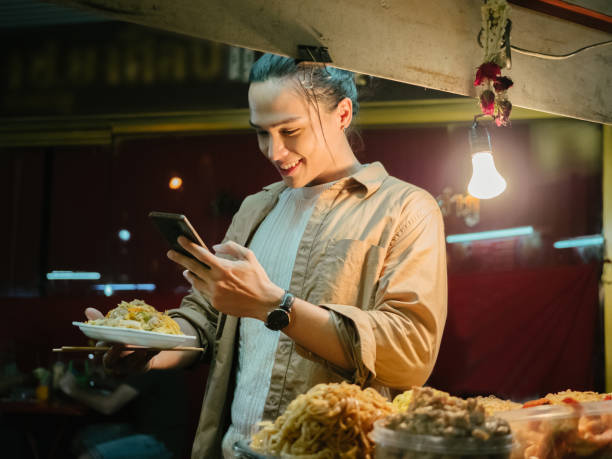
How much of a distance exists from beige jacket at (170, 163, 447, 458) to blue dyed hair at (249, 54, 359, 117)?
284mm

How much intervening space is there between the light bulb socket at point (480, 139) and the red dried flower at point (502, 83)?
0.17 meters

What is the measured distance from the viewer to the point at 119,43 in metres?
5.09

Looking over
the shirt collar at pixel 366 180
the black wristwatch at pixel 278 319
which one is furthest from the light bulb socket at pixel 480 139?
the black wristwatch at pixel 278 319

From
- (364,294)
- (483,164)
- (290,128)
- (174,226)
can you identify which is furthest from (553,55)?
(174,226)

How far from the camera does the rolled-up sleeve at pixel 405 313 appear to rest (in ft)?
6.06

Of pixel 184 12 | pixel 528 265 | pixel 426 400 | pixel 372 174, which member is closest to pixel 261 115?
pixel 372 174

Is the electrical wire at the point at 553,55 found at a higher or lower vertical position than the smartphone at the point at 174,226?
higher

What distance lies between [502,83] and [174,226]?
1.10 m

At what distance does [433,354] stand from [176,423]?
260 cm

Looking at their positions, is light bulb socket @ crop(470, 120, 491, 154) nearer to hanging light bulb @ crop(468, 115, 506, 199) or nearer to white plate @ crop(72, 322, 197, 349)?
hanging light bulb @ crop(468, 115, 506, 199)

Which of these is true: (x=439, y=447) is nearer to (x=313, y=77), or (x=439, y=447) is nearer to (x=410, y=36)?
(x=410, y=36)

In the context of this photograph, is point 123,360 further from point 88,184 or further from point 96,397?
point 88,184

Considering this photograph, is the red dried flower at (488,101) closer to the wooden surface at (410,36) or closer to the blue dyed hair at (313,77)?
the wooden surface at (410,36)

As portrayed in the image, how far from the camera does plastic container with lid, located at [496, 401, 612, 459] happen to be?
1.50 m
